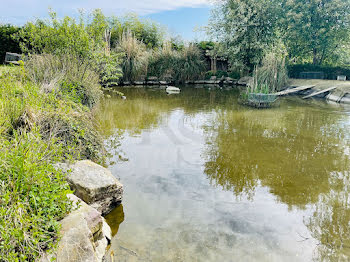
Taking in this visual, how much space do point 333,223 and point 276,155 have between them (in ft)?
6.58

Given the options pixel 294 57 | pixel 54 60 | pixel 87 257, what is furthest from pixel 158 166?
pixel 294 57

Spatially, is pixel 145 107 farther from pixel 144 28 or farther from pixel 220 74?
pixel 144 28

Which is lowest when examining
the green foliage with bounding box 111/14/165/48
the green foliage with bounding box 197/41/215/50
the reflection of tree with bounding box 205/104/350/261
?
the reflection of tree with bounding box 205/104/350/261

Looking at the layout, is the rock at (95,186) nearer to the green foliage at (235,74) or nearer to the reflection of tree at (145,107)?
the reflection of tree at (145,107)

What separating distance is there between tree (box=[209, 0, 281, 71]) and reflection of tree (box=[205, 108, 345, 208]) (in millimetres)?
8487

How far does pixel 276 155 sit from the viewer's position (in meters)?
4.98

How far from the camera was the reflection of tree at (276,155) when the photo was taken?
3.88 meters

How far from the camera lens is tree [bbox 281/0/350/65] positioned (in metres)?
14.7

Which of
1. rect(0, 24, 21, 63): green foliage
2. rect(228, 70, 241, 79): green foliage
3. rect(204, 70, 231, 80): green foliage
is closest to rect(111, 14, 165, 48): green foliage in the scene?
rect(204, 70, 231, 80): green foliage

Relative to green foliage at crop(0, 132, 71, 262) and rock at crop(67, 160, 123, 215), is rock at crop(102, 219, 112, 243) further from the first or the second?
green foliage at crop(0, 132, 71, 262)

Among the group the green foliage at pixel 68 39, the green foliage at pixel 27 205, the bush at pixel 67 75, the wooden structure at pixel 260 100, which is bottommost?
the green foliage at pixel 27 205

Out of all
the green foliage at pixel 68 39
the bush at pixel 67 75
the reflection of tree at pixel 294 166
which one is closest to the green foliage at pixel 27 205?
the reflection of tree at pixel 294 166

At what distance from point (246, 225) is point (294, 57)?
1677 cm

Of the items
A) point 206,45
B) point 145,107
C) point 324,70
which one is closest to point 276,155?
point 145,107
